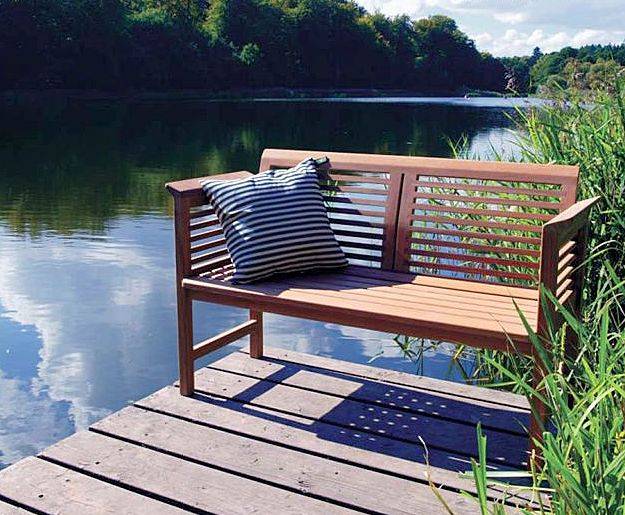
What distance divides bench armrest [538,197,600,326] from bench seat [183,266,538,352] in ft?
0.32

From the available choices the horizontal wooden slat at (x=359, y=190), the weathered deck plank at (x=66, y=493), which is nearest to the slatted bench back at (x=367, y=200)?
the horizontal wooden slat at (x=359, y=190)

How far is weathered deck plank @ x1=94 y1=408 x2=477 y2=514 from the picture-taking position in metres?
2.11

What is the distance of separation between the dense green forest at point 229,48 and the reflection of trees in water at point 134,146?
918 centimetres

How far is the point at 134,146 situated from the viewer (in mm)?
16406


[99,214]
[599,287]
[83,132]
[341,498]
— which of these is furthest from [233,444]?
[83,132]

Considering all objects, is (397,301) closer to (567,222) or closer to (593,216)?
(567,222)

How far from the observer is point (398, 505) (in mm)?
2080

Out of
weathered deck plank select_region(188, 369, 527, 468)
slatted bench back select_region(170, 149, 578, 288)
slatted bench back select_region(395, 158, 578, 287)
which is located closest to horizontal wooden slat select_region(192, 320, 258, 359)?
weathered deck plank select_region(188, 369, 527, 468)

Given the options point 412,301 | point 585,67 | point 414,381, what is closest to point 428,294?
point 412,301

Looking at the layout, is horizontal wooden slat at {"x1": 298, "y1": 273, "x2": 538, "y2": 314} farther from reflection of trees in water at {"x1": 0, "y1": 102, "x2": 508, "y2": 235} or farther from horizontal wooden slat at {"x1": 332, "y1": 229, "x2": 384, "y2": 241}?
reflection of trees in water at {"x1": 0, "y1": 102, "x2": 508, "y2": 235}

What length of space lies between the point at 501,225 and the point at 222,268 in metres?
0.94

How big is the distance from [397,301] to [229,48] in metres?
47.1

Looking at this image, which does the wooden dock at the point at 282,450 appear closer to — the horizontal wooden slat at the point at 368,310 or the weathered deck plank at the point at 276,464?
Result: the weathered deck plank at the point at 276,464

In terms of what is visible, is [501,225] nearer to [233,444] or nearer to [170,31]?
[233,444]
